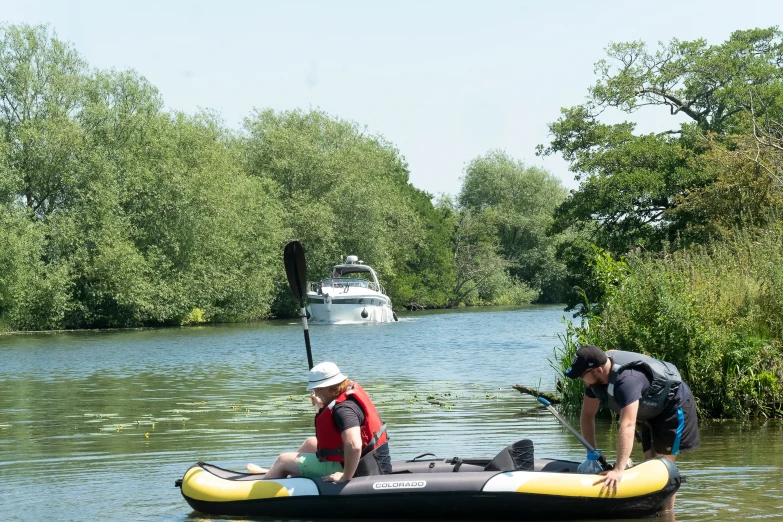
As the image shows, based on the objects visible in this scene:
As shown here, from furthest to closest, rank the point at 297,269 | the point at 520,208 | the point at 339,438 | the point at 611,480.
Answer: the point at 520,208
the point at 297,269
the point at 339,438
the point at 611,480

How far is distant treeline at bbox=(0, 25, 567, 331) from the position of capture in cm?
4347

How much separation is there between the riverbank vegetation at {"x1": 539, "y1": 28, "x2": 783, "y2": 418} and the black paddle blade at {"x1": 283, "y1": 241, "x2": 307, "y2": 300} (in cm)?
A: 391

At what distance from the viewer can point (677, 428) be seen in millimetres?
7762

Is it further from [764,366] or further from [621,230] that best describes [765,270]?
[621,230]

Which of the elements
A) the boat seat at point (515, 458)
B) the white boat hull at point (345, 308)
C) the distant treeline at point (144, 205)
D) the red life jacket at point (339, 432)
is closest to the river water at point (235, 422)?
the boat seat at point (515, 458)

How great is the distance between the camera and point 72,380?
22.4m

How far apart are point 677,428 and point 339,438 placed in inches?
105

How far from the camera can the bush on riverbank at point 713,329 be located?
11906 mm

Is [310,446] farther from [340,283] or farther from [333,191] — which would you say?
[333,191]

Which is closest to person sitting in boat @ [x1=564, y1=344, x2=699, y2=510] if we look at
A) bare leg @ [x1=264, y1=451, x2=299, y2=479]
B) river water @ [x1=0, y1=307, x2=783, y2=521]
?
river water @ [x1=0, y1=307, x2=783, y2=521]

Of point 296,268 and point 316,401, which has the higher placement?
point 296,268

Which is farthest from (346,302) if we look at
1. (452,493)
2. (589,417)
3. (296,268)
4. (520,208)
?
(589,417)

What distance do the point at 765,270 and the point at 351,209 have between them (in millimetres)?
42589

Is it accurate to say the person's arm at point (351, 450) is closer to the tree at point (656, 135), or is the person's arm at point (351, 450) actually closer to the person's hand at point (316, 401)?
the person's hand at point (316, 401)
